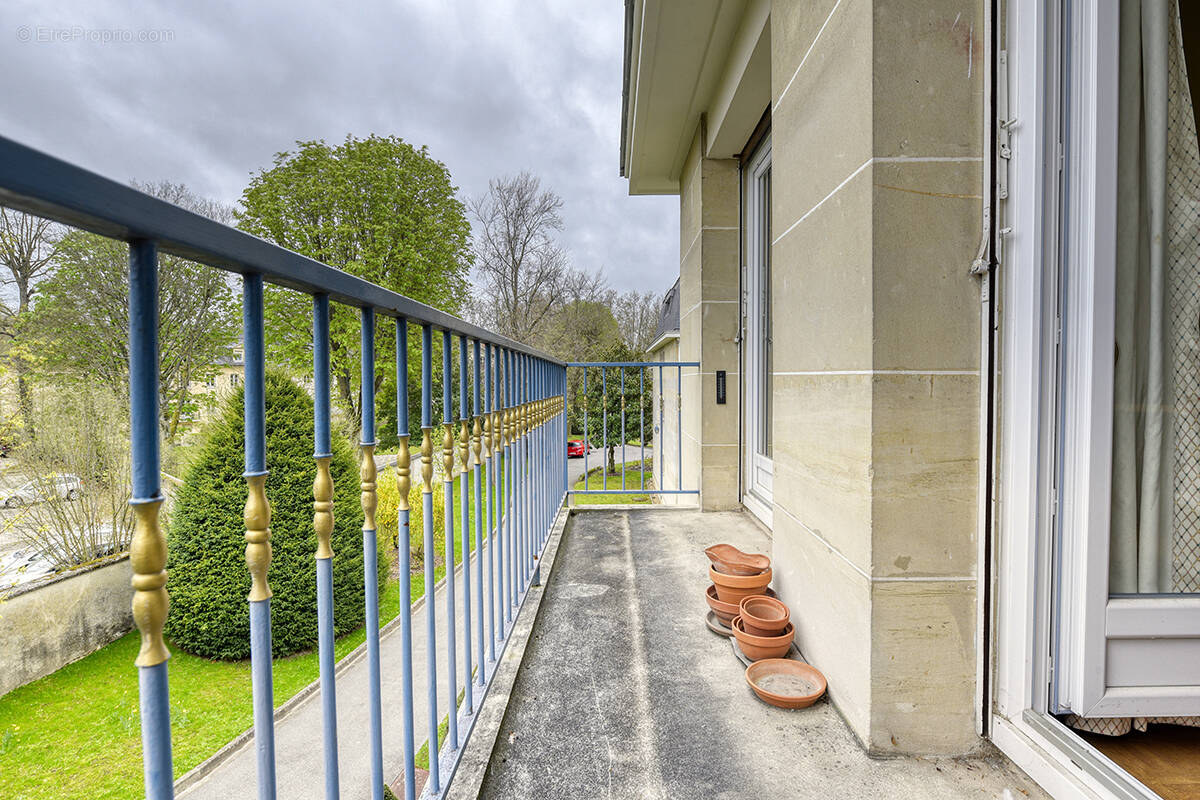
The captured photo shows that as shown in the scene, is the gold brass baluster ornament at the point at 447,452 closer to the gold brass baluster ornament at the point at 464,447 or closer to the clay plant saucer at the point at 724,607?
the gold brass baluster ornament at the point at 464,447

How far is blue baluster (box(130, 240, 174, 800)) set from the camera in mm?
412

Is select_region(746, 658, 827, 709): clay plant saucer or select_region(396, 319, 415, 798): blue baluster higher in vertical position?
select_region(396, 319, 415, 798): blue baluster

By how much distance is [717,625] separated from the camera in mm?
1821

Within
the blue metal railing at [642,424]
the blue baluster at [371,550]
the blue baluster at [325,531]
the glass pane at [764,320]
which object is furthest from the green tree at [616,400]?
the blue baluster at [325,531]

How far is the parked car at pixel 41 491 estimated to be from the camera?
502 cm

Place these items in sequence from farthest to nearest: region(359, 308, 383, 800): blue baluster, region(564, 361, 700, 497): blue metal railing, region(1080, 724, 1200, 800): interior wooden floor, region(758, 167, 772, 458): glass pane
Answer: region(564, 361, 700, 497): blue metal railing < region(758, 167, 772, 458): glass pane < region(1080, 724, 1200, 800): interior wooden floor < region(359, 308, 383, 800): blue baluster

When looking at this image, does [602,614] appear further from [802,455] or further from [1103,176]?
[1103,176]

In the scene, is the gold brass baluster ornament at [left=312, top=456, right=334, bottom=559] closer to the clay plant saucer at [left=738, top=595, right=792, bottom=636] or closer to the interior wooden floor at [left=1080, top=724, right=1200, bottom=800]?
the clay plant saucer at [left=738, top=595, right=792, bottom=636]

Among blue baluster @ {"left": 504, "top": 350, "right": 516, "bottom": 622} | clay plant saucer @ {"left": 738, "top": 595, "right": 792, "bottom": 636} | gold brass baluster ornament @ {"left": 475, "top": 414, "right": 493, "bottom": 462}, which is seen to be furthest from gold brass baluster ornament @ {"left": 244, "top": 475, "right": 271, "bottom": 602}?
clay plant saucer @ {"left": 738, "top": 595, "right": 792, "bottom": 636}

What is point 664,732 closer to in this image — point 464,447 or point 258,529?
point 464,447

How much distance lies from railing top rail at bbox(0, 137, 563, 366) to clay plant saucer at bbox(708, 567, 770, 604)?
1.58 metres

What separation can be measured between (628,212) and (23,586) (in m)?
21.6

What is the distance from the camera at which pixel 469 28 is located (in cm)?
1376

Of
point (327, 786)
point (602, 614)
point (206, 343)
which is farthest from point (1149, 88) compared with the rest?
point (206, 343)
